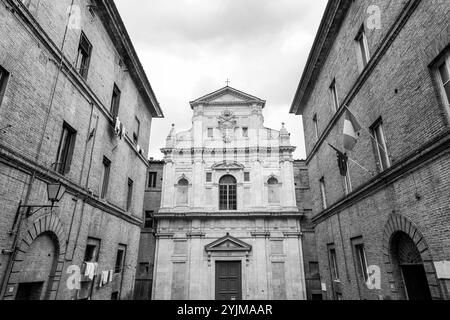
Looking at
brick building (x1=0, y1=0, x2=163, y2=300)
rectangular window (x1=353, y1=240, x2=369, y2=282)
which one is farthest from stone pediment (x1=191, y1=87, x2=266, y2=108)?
rectangular window (x1=353, y1=240, x2=369, y2=282)

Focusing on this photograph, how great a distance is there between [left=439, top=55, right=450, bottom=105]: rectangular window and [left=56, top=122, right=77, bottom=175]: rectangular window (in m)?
10.7

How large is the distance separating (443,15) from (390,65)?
212 cm

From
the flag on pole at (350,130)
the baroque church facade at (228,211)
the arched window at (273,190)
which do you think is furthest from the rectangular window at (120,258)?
the arched window at (273,190)

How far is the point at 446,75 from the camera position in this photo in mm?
6316

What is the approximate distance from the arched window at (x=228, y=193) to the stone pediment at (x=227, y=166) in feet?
2.58

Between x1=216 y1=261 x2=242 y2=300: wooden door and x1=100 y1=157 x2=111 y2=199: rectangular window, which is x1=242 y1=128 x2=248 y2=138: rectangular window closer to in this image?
x1=216 y1=261 x2=242 y2=300: wooden door

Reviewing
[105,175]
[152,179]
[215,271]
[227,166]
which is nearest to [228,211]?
[227,166]

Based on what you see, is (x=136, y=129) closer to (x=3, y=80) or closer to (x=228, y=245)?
(x=3, y=80)

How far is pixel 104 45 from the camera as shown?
12555mm

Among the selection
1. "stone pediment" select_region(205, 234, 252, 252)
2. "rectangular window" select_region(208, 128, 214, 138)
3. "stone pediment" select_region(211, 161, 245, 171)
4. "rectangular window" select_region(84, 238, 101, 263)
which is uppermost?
"rectangular window" select_region(208, 128, 214, 138)

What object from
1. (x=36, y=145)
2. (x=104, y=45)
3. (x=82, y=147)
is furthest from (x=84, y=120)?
(x=104, y=45)

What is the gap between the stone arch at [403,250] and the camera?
6.57 m

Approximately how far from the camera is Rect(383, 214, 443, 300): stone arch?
657cm

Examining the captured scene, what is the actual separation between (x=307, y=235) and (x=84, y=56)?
19772mm
